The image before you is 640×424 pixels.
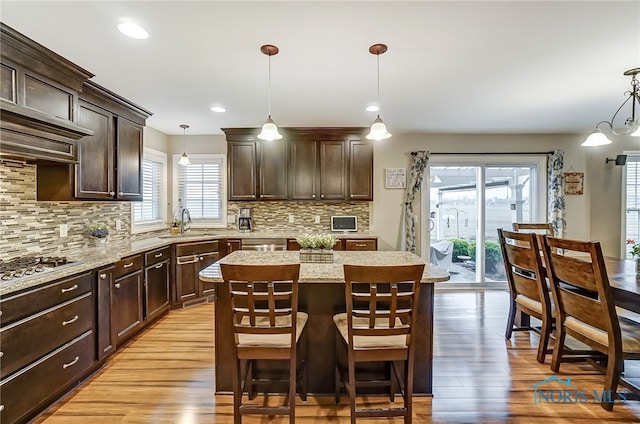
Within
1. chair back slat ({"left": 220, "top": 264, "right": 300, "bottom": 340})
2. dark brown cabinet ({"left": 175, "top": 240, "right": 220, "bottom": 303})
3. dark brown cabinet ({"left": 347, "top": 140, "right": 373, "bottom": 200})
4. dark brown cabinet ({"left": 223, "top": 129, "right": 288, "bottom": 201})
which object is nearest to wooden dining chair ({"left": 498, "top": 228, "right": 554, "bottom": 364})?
dark brown cabinet ({"left": 347, "top": 140, "right": 373, "bottom": 200})

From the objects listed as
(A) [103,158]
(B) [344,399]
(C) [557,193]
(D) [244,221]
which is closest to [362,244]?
(D) [244,221]

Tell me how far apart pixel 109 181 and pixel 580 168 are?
653 cm

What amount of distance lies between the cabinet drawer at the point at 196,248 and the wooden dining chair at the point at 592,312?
3866 millimetres

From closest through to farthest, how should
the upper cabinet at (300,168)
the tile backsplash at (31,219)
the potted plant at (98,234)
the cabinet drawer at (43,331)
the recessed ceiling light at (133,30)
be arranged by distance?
the cabinet drawer at (43,331) → the recessed ceiling light at (133,30) → the tile backsplash at (31,219) → the potted plant at (98,234) → the upper cabinet at (300,168)

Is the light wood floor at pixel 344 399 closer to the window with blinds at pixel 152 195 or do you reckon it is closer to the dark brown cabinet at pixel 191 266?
the dark brown cabinet at pixel 191 266

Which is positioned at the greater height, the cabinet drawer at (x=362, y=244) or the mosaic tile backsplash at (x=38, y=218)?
the mosaic tile backsplash at (x=38, y=218)

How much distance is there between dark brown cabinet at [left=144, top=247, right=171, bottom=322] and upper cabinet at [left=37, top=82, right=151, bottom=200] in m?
0.72

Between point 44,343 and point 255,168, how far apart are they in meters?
3.29

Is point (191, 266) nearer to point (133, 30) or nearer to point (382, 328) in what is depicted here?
point (133, 30)

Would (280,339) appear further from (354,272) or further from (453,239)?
(453,239)

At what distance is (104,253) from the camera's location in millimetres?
2975

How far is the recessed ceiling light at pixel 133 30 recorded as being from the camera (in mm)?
2049

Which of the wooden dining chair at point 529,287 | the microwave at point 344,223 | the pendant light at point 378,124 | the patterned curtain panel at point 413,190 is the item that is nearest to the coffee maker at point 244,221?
the microwave at point 344,223

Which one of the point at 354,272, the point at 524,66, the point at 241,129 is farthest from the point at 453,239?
the point at 354,272
